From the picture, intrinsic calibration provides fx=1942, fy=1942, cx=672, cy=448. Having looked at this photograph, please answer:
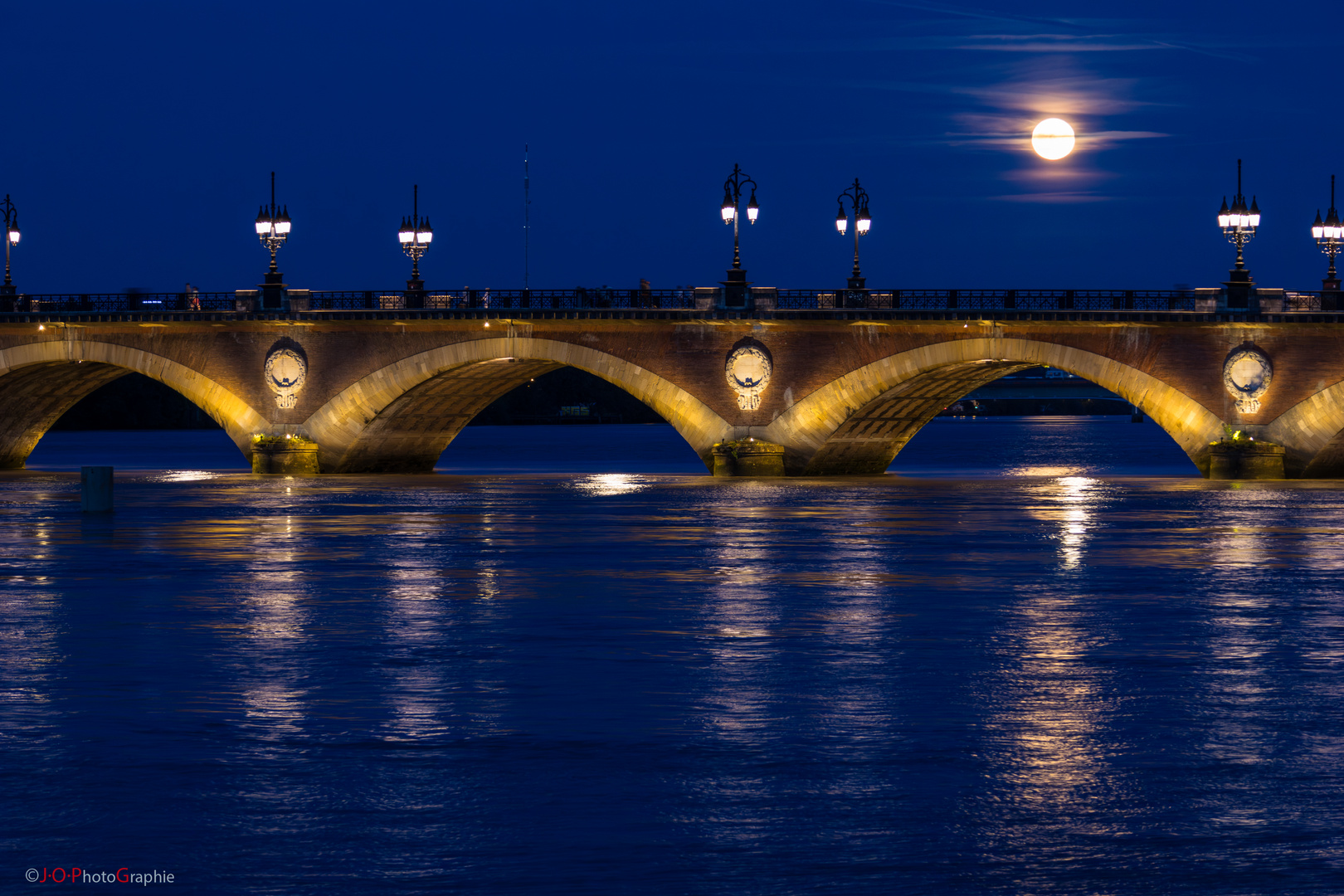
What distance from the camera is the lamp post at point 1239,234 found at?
49500 mm

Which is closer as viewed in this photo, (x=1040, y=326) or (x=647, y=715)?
(x=647, y=715)

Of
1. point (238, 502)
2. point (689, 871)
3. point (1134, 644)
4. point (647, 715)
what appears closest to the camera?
point (689, 871)

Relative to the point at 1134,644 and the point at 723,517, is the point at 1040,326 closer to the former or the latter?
the point at 723,517

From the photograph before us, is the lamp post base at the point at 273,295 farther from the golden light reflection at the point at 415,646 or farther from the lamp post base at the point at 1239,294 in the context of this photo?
the golden light reflection at the point at 415,646

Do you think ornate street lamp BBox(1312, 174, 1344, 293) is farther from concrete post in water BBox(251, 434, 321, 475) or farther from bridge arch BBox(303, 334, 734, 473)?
concrete post in water BBox(251, 434, 321, 475)

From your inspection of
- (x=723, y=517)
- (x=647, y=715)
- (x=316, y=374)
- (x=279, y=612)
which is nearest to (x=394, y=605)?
(x=279, y=612)

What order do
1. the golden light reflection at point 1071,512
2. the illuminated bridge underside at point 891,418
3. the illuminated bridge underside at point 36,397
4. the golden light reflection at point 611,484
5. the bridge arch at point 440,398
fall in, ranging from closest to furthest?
the golden light reflection at point 1071,512
the golden light reflection at point 611,484
the illuminated bridge underside at point 891,418
the bridge arch at point 440,398
the illuminated bridge underside at point 36,397

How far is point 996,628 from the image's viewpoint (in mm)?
Answer: 17266

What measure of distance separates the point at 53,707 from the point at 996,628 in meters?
8.27

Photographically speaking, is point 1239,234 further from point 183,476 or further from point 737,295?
point 183,476

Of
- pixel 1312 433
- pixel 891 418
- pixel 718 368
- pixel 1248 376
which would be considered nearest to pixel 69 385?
pixel 718 368

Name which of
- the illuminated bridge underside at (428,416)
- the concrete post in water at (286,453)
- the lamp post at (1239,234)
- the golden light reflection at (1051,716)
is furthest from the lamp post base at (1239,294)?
the golden light reflection at (1051,716)

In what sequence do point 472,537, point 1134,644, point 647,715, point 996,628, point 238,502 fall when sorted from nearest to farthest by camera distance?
point 647,715 → point 1134,644 → point 996,628 → point 472,537 → point 238,502

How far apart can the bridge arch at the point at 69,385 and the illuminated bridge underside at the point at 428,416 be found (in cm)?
325
